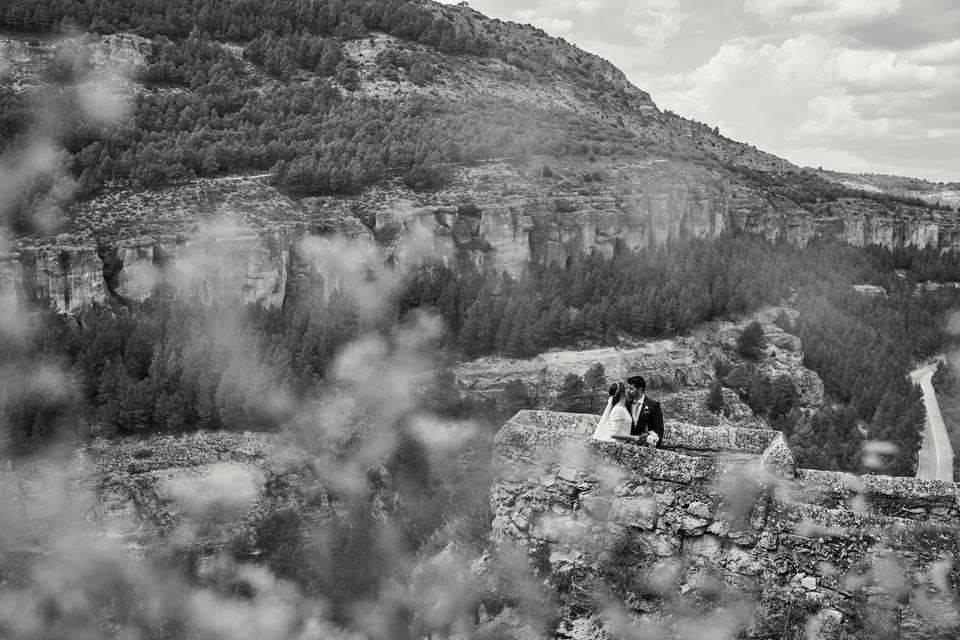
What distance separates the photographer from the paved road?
88.1 feet

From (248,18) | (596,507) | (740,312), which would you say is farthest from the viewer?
(248,18)

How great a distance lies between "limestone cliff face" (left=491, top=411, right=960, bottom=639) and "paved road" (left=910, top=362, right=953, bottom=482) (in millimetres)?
18468

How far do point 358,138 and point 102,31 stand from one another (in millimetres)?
11852

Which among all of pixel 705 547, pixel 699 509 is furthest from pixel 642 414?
pixel 705 547

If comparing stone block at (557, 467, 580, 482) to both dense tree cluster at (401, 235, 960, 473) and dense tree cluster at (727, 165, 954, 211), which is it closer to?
dense tree cluster at (401, 235, 960, 473)

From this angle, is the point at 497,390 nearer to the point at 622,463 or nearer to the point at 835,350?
the point at 835,350

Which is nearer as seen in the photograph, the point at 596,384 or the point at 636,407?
the point at 636,407

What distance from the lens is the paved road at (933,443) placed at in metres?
26.8

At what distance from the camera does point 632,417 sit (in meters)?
7.96

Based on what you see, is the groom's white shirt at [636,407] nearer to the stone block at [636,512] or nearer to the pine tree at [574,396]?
the stone block at [636,512]

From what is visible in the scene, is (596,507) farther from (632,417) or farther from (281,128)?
(281,128)

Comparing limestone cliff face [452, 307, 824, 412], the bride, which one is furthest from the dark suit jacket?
limestone cliff face [452, 307, 824, 412]

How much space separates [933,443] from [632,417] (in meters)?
26.5

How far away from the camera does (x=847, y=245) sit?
55250mm
